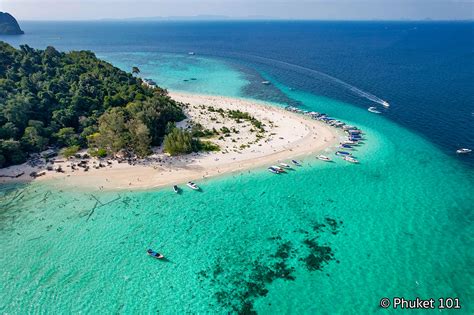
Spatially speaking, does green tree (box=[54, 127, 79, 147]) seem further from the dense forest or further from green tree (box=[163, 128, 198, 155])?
green tree (box=[163, 128, 198, 155])

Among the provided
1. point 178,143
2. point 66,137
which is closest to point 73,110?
point 66,137

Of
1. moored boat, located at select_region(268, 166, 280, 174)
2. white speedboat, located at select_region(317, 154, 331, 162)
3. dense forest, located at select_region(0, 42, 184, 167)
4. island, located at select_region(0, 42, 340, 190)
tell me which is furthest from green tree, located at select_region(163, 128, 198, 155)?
white speedboat, located at select_region(317, 154, 331, 162)

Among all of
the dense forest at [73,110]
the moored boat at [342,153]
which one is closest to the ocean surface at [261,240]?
the moored boat at [342,153]

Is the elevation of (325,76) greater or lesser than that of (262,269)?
greater

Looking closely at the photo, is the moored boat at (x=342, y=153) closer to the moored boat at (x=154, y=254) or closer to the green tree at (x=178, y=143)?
the green tree at (x=178, y=143)

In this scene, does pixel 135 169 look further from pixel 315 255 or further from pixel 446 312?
pixel 446 312

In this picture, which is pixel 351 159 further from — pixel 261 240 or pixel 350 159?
pixel 261 240
